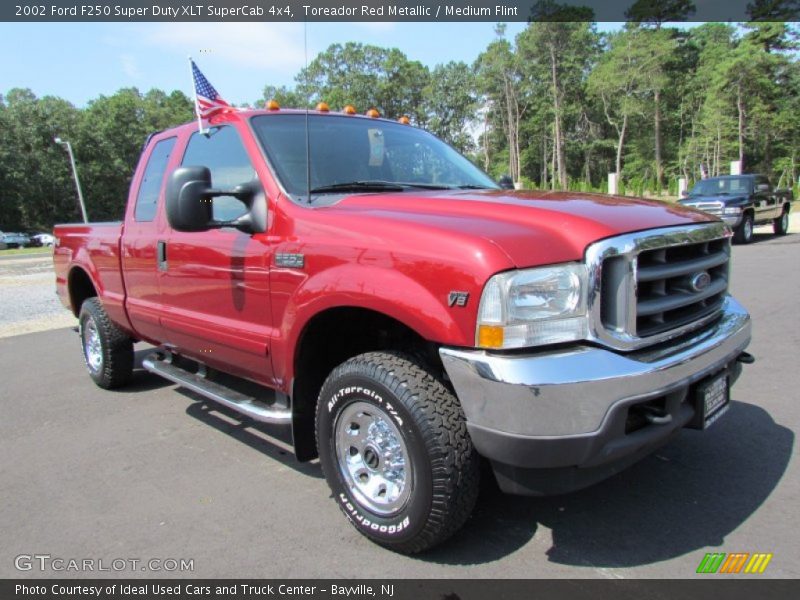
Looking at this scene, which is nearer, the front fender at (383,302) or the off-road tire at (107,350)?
the front fender at (383,302)

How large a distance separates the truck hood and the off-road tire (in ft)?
10.4

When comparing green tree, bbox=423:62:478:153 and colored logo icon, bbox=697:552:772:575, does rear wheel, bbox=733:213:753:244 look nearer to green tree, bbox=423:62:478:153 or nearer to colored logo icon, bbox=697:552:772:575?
colored logo icon, bbox=697:552:772:575

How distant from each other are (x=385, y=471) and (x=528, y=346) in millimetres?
942

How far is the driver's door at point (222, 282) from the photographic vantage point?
322 centimetres

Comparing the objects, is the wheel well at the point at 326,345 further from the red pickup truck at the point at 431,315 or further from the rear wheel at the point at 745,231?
the rear wheel at the point at 745,231

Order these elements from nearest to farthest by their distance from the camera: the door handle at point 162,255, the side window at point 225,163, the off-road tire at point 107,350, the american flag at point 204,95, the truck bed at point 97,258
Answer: the side window at point 225,163 < the door handle at point 162,255 < the american flag at point 204,95 < the truck bed at point 97,258 < the off-road tire at point 107,350

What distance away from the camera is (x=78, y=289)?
19.2ft

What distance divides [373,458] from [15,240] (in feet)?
149

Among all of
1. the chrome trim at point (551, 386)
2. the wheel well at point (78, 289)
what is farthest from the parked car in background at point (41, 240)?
the chrome trim at point (551, 386)

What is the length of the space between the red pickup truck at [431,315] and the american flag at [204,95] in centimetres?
52

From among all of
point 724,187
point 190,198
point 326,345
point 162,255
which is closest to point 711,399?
point 326,345

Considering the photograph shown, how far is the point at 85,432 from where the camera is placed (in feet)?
14.5

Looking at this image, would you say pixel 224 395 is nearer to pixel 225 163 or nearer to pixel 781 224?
pixel 225 163
